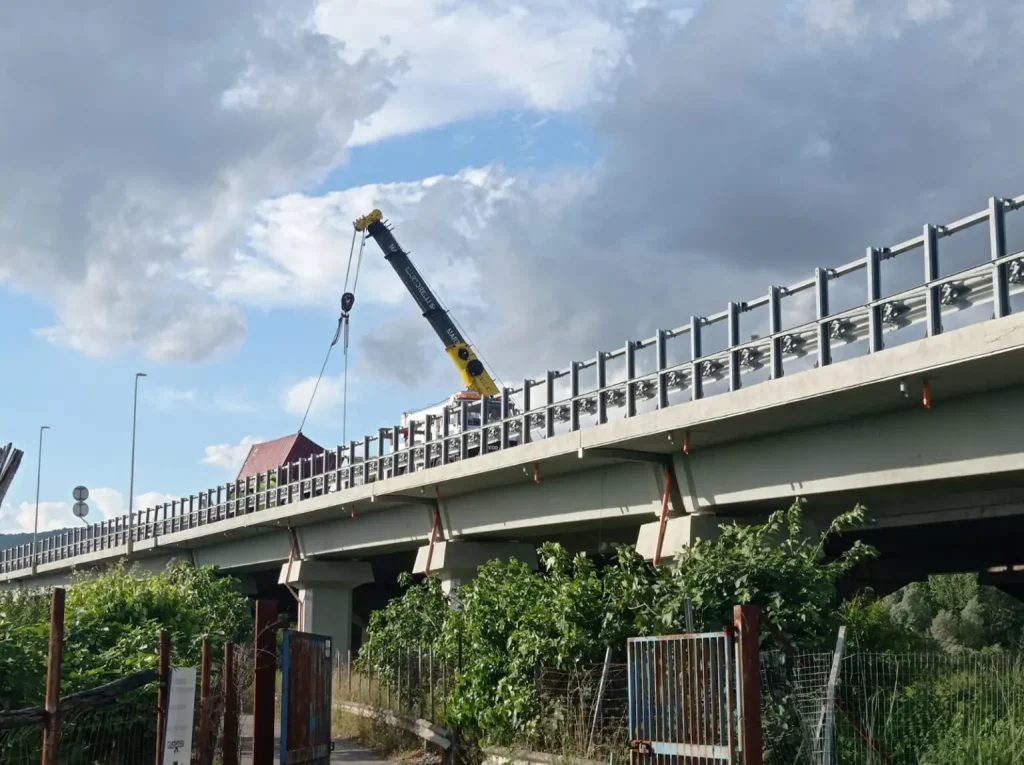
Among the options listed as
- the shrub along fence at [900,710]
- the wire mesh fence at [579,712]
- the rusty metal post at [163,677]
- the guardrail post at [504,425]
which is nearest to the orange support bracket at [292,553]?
the guardrail post at [504,425]

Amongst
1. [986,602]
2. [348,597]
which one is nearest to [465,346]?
[348,597]

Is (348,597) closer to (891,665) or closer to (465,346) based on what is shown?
(465,346)

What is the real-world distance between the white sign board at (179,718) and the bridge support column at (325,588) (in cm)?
2741

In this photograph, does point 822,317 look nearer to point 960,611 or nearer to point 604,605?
point 604,605

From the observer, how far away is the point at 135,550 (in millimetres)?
51125

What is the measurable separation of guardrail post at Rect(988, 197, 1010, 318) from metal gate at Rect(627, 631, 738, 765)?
16.8ft

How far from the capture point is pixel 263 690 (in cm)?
1202

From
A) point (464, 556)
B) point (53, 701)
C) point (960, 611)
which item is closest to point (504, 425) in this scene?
point (464, 556)

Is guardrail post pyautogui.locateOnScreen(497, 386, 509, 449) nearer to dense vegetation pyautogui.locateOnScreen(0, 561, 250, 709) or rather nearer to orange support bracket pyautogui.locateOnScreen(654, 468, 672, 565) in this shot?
orange support bracket pyautogui.locateOnScreen(654, 468, 672, 565)

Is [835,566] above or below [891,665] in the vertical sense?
above

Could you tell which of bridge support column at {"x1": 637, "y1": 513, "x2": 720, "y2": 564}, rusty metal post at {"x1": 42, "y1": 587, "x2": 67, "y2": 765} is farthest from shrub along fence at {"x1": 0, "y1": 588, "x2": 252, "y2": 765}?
bridge support column at {"x1": 637, "y1": 513, "x2": 720, "y2": 564}

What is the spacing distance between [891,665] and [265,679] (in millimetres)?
5608

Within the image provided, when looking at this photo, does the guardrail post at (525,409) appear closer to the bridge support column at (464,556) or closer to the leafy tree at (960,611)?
the bridge support column at (464,556)

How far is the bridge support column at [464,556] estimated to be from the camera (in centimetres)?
2836
